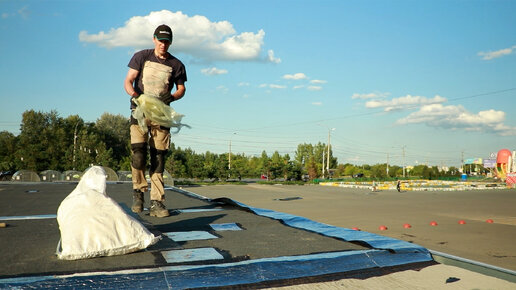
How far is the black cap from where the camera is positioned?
4.40 metres

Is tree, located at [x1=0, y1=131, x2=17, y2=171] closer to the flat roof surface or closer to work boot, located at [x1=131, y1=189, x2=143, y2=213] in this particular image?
work boot, located at [x1=131, y1=189, x2=143, y2=213]

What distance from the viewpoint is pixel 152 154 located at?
4645 mm

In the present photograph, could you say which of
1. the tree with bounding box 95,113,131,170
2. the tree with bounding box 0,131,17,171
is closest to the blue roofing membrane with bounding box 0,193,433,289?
the tree with bounding box 0,131,17,171

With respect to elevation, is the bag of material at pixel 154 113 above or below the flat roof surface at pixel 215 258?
above

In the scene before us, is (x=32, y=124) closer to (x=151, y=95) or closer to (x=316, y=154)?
(x=151, y=95)

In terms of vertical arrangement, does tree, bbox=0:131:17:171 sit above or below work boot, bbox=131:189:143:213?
above

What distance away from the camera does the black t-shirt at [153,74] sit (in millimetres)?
4457

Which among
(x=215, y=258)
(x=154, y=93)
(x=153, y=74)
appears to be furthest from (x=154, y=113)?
(x=215, y=258)

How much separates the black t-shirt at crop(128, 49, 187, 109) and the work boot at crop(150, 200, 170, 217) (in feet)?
3.45

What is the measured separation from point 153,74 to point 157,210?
144 cm

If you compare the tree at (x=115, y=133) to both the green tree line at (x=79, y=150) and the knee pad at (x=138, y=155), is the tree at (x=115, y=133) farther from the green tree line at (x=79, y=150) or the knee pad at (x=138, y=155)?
the knee pad at (x=138, y=155)

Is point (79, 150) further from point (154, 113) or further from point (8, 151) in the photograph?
point (154, 113)

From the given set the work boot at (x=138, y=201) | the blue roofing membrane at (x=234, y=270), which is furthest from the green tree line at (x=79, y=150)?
the blue roofing membrane at (x=234, y=270)

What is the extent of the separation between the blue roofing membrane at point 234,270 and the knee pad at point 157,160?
213 centimetres
